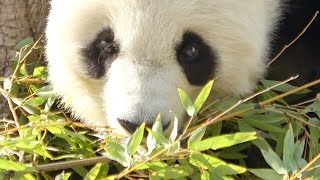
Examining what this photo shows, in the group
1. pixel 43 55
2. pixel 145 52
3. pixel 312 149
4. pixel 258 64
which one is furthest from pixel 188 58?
pixel 43 55

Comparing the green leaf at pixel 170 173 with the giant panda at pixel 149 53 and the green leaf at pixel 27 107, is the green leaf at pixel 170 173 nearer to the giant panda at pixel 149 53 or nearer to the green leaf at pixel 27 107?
the giant panda at pixel 149 53

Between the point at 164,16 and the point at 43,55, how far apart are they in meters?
0.79

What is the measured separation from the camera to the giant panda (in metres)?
1.97

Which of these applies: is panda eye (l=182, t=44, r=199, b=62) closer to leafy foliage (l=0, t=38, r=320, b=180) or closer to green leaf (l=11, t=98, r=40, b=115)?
leafy foliage (l=0, t=38, r=320, b=180)

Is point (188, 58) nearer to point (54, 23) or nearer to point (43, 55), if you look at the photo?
point (54, 23)

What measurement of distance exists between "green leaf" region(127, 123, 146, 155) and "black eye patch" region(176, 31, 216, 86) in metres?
0.32

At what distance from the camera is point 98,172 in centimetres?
210

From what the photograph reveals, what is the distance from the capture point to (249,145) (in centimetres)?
231

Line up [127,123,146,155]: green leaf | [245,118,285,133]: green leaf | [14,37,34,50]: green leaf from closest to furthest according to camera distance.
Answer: [127,123,146,155]: green leaf, [245,118,285,133]: green leaf, [14,37,34,50]: green leaf

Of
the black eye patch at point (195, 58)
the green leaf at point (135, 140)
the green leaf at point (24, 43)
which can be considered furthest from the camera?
the green leaf at point (24, 43)

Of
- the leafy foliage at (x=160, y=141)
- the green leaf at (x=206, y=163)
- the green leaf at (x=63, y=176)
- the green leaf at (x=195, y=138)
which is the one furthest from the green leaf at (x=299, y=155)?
the green leaf at (x=63, y=176)

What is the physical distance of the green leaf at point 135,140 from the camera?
1814 mm

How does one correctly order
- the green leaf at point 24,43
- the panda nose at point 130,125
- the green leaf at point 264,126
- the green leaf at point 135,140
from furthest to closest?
the green leaf at point 24,43, the green leaf at point 264,126, the panda nose at point 130,125, the green leaf at point 135,140

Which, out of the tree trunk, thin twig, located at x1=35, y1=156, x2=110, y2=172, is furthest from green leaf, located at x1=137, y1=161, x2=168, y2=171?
the tree trunk
